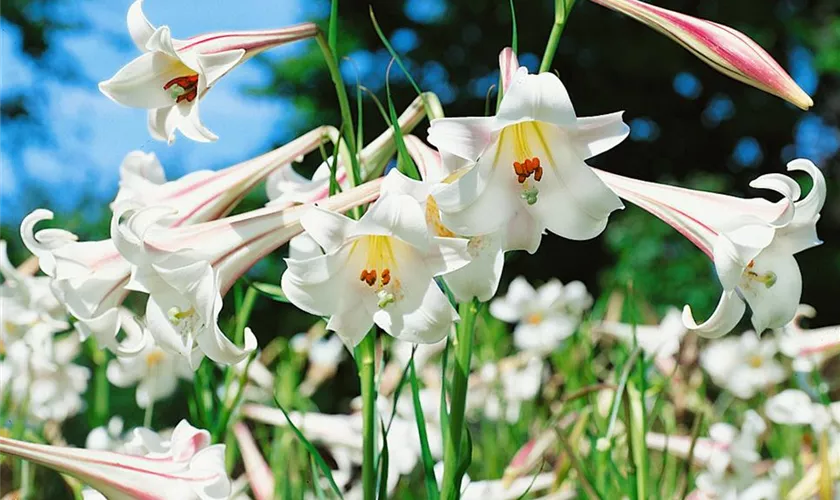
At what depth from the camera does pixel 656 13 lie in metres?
0.84

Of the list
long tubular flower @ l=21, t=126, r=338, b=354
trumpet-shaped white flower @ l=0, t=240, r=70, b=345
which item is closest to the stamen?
long tubular flower @ l=21, t=126, r=338, b=354

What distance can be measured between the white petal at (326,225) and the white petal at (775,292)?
13.4 inches

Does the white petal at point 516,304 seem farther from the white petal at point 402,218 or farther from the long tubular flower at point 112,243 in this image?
the white petal at point 402,218

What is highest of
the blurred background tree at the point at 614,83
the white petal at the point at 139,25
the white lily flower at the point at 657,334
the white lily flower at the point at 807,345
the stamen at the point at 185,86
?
the white petal at the point at 139,25

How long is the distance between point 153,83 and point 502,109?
0.32 metres

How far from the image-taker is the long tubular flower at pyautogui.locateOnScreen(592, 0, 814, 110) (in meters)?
0.76

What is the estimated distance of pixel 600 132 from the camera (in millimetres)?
706

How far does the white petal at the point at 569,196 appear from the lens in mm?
724

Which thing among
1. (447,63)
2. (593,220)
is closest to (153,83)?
(593,220)

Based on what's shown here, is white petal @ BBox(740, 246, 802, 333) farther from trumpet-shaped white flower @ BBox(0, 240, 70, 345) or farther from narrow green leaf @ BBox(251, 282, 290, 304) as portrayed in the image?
trumpet-shaped white flower @ BBox(0, 240, 70, 345)

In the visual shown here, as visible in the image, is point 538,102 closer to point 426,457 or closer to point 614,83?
point 426,457

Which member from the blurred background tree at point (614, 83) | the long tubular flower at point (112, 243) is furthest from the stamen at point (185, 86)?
the blurred background tree at point (614, 83)

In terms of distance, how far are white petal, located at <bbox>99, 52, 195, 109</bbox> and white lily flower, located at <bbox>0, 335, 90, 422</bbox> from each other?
0.85 metres

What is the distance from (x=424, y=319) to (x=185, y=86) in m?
0.30
